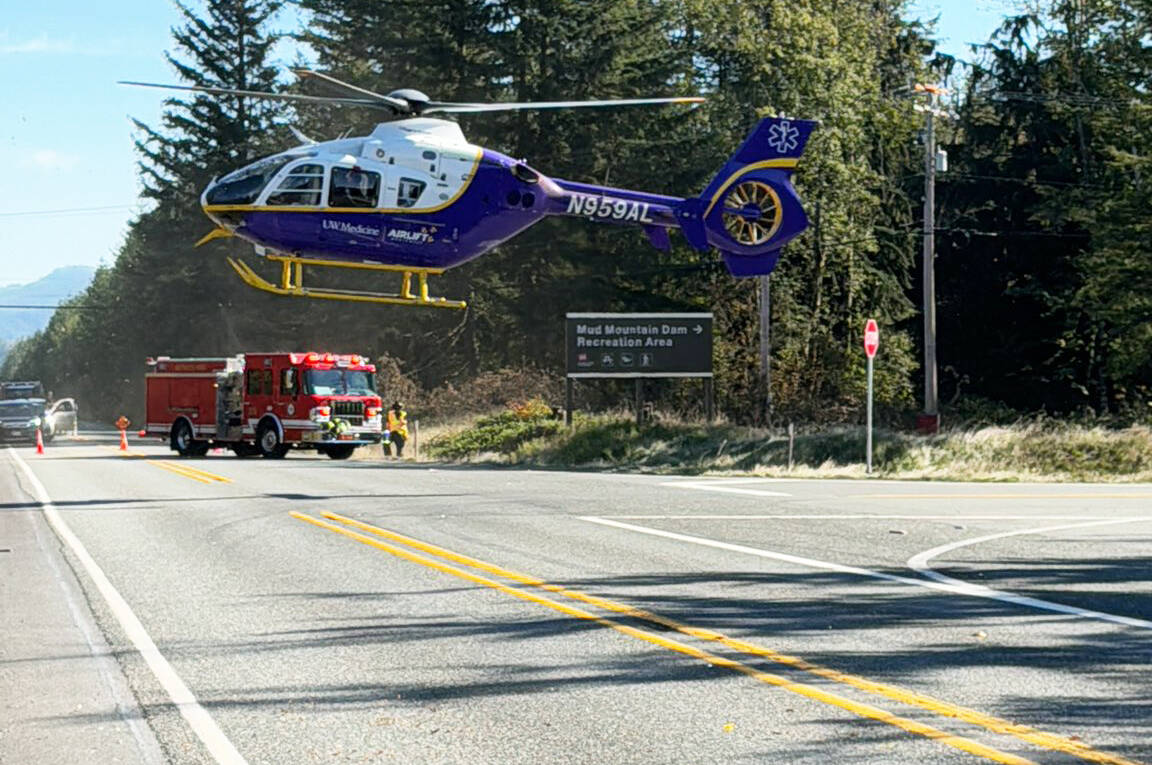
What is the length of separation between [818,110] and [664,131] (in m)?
7.72

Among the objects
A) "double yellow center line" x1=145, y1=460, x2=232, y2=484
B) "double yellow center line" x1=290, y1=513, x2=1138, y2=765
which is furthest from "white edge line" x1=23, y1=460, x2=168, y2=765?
"double yellow center line" x1=145, y1=460, x2=232, y2=484

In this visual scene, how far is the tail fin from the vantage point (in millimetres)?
26688

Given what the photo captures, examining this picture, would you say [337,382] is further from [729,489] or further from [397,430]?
[729,489]

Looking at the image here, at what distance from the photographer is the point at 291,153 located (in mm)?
24328

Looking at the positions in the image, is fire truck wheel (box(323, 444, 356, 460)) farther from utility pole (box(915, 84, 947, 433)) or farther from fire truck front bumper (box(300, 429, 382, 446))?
utility pole (box(915, 84, 947, 433))

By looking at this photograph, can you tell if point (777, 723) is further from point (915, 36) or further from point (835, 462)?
point (915, 36)

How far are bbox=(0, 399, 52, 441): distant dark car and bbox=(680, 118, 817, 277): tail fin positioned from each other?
110ft

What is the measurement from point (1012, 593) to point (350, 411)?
27.7 meters

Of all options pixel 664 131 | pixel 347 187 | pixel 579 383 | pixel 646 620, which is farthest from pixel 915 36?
pixel 646 620

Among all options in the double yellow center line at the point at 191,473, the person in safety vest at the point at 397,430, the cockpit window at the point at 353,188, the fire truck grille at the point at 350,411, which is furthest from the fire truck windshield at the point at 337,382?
the cockpit window at the point at 353,188

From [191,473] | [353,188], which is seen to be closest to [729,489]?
[353,188]

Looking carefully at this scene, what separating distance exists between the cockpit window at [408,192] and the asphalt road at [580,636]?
6940 millimetres

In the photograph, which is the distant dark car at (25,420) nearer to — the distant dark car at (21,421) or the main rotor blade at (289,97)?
the distant dark car at (21,421)

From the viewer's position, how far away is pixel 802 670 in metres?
8.27
